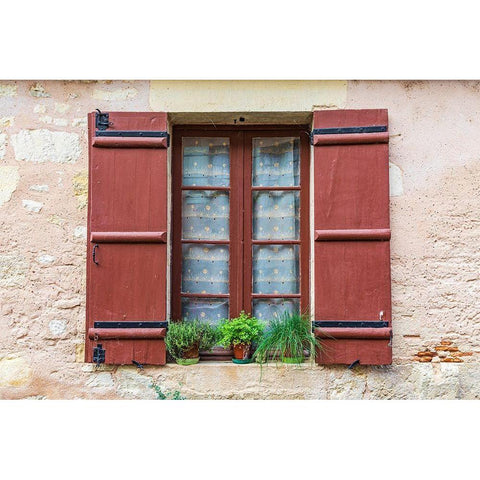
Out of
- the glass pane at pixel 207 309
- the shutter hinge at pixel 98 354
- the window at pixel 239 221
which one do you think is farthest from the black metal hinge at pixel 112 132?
the shutter hinge at pixel 98 354

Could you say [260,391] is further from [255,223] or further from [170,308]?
[255,223]

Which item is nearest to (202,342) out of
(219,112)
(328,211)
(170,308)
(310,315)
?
(170,308)

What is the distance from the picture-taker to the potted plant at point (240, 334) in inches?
137

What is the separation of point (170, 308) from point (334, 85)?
5.79ft

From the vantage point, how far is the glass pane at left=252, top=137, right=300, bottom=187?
3.76 metres

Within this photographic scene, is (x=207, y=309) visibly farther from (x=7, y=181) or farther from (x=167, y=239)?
(x=7, y=181)

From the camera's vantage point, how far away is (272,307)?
3719mm

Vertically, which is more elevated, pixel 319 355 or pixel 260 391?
pixel 319 355

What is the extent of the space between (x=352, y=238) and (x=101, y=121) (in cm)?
172

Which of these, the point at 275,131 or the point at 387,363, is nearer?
the point at 387,363

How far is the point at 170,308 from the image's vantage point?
369cm

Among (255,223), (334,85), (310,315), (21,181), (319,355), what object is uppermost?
(334,85)

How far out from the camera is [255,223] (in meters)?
3.76

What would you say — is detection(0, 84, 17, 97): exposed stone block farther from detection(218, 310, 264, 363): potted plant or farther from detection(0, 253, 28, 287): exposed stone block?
detection(218, 310, 264, 363): potted plant
